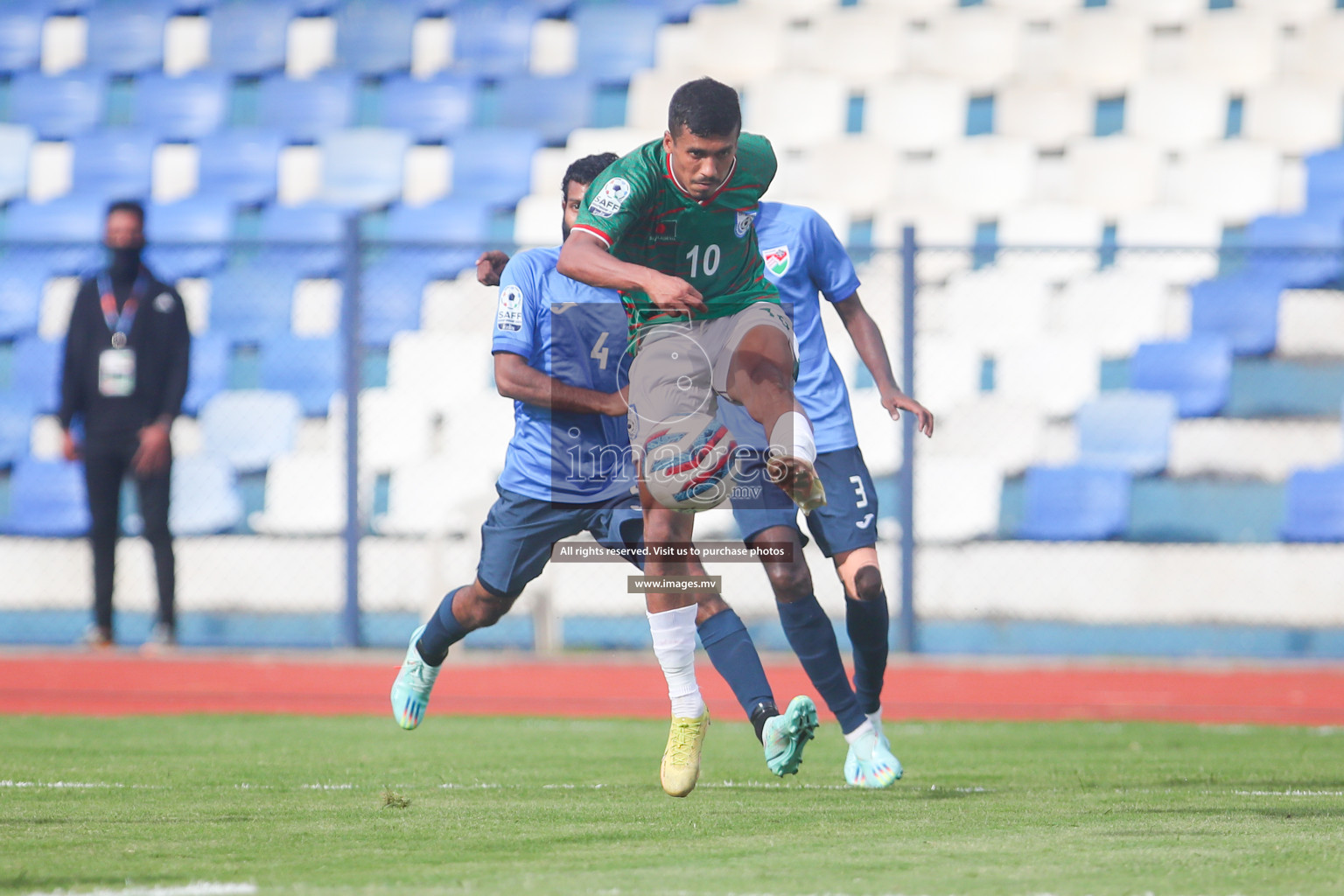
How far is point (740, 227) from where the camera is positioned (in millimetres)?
4617

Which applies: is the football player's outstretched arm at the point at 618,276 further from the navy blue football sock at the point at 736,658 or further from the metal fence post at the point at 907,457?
the metal fence post at the point at 907,457

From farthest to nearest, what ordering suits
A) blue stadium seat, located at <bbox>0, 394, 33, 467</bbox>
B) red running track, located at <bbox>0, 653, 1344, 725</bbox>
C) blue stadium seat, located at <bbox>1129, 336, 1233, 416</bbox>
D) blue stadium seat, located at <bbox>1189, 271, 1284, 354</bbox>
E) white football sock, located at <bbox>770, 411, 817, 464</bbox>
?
blue stadium seat, located at <bbox>0, 394, 33, 467</bbox>
blue stadium seat, located at <bbox>1189, 271, 1284, 354</bbox>
blue stadium seat, located at <bbox>1129, 336, 1233, 416</bbox>
red running track, located at <bbox>0, 653, 1344, 725</bbox>
white football sock, located at <bbox>770, 411, 817, 464</bbox>

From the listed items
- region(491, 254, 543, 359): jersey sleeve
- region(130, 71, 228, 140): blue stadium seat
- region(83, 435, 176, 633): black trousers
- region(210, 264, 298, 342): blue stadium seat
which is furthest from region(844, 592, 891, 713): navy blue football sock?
→ region(130, 71, 228, 140): blue stadium seat

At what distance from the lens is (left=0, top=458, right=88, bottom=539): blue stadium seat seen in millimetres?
10562

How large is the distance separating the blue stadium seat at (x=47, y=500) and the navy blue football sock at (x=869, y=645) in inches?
278

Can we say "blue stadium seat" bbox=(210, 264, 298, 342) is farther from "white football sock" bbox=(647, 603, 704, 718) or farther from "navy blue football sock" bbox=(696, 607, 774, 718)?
"white football sock" bbox=(647, 603, 704, 718)

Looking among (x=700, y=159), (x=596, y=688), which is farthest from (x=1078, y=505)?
(x=700, y=159)

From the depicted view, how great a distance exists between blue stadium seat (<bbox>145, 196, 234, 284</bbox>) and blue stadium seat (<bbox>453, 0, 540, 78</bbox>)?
2622 mm

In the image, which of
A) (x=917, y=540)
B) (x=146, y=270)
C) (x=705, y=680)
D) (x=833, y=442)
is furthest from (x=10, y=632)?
(x=833, y=442)

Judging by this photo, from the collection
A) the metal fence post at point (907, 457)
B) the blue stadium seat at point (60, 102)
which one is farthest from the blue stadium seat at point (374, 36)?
the metal fence post at point (907, 457)

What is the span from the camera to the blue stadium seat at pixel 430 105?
13.3 meters

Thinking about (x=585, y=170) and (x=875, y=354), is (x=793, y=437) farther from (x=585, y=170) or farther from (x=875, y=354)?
(x=585, y=170)

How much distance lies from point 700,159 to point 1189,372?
7.08 metres

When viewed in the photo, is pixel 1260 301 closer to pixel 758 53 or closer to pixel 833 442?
pixel 758 53
